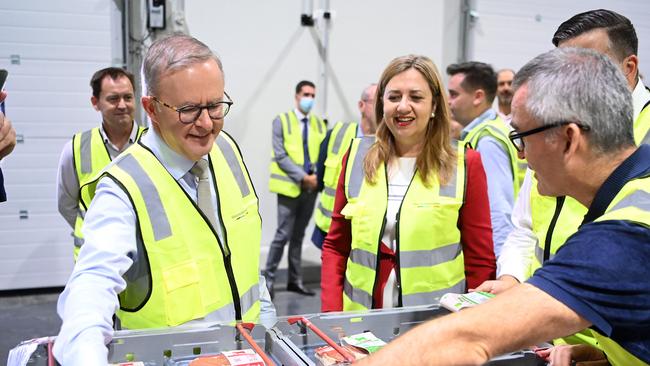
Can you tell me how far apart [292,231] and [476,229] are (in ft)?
12.5

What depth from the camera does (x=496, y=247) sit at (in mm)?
3225

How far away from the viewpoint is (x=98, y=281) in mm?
1356

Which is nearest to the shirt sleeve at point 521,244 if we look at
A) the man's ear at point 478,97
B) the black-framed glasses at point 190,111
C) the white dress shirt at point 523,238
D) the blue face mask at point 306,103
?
the white dress shirt at point 523,238

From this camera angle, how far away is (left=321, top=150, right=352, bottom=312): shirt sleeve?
93.0 inches

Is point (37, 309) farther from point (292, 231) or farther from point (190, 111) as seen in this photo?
point (190, 111)

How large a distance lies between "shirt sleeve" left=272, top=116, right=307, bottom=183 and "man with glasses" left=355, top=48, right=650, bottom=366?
14.9 feet

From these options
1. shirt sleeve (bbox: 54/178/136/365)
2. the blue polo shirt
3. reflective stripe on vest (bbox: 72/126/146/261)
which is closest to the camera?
the blue polo shirt

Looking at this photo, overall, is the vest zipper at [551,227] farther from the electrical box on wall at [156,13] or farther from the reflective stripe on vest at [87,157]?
the electrical box on wall at [156,13]

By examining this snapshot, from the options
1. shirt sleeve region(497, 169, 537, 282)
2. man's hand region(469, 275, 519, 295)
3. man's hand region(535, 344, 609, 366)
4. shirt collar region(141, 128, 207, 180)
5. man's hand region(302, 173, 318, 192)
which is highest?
shirt collar region(141, 128, 207, 180)

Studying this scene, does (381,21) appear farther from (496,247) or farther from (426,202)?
(426,202)

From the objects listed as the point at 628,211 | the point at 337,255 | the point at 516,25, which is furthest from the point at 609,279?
the point at 516,25

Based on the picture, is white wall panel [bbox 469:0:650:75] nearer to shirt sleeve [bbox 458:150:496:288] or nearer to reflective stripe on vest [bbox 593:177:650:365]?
shirt sleeve [bbox 458:150:496:288]

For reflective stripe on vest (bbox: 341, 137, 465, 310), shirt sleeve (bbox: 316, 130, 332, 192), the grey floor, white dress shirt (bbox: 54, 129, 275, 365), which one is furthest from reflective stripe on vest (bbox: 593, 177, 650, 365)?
shirt sleeve (bbox: 316, 130, 332, 192)

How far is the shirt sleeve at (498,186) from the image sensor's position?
320 cm
